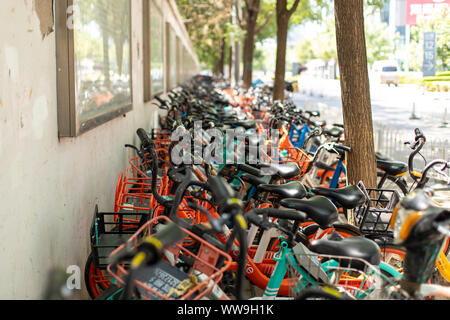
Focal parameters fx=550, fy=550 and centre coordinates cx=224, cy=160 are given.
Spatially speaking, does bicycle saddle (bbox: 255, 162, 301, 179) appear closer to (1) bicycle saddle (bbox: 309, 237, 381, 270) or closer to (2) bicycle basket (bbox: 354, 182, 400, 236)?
A: (2) bicycle basket (bbox: 354, 182, 400, 236)

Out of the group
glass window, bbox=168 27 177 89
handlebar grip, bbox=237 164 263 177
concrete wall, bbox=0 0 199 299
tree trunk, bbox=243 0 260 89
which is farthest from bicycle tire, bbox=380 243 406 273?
tree trunk, bbox=243 0 260 89

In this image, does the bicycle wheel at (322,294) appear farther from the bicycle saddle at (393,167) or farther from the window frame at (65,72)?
the bicycle saddle at (393,167)

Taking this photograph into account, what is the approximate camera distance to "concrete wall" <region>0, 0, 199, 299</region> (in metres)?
2.44

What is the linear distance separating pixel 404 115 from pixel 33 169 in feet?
40.2

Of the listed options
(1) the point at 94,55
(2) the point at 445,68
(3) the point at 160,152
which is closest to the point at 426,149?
(2) the point at 445,68

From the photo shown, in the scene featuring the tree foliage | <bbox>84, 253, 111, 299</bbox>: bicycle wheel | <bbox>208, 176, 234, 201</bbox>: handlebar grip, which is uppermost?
the tree foliage

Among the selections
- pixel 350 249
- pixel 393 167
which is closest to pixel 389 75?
pixel 393 167

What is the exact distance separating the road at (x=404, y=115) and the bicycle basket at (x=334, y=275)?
4.68 m

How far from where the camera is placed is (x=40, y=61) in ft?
9.62

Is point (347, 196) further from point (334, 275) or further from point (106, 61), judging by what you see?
point (106, 61)

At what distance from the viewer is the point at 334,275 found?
9.62ft

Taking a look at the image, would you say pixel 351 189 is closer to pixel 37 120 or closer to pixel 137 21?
pixel 37 120

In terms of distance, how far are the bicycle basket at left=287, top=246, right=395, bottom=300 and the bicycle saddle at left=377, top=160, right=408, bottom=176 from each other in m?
2.73

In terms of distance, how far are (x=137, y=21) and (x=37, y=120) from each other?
4786 mm
